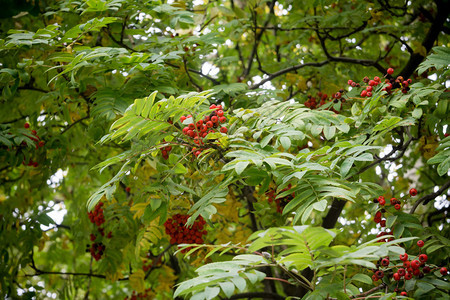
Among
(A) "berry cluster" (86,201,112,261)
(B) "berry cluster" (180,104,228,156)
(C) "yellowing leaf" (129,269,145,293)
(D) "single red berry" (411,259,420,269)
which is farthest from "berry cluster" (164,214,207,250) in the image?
(D) "single red berry" (411,259,420,269)

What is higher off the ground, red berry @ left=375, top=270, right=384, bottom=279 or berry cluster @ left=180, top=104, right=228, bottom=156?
berry cluster @ left=180, top=104, right=228, bottom=156

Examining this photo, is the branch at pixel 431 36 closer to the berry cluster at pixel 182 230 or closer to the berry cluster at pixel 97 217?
the berry cluster at pixel 182 230

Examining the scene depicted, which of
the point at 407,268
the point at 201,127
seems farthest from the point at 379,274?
the point at 201,127

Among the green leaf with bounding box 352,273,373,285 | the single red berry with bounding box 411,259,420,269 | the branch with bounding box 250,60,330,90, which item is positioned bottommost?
the single red berry with bounding box 411,259,420,269

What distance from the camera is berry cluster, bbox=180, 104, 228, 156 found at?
2.19 metres

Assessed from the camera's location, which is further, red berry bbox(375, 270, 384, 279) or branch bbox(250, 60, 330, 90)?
branch bbox(250, 60, 330, 90)

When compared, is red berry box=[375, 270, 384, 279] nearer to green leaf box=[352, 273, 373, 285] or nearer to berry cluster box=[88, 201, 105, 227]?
green leaf box=[352, 273, 373, 285]

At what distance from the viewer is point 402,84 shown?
2.53 metres

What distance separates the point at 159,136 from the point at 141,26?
173 cm

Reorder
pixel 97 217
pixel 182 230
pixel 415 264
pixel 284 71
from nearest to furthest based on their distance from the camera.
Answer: pixel 415 264, pixel 182 230, pixel 97 217, pixel 284 71

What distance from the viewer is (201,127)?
2.23m

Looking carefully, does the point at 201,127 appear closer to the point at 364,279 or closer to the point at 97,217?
the point at 364,279

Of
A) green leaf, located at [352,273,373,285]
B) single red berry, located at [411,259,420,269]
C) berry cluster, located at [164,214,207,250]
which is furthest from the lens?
berry cluster, located at [164,214,207,250]

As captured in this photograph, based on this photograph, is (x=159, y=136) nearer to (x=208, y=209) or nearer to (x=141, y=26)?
(x=208, y=209)
